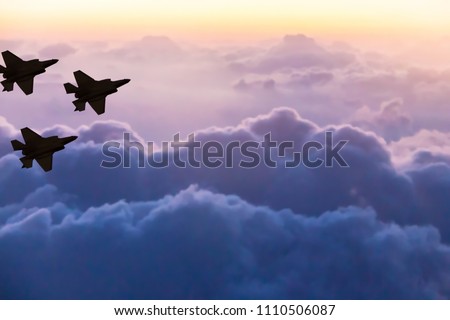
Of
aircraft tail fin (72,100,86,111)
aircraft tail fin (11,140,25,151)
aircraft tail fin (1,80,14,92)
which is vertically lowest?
aircraft tail fin (11,140,25,151)

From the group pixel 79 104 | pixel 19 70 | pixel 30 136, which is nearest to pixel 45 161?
pixel 30 136

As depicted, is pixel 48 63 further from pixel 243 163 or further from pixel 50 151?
pixel 243 163

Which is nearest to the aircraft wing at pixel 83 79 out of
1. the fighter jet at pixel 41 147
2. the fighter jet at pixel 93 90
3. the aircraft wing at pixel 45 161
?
the fighter jet at pixel 93 90

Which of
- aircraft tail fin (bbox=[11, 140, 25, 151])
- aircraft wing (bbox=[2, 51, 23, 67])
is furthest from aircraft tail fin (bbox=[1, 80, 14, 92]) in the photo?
aircraft tail fin (bbox=[11, 140, 25, 151])

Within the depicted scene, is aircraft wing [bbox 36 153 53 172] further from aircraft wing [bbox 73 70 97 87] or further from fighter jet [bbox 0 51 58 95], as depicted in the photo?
aircraft wing [bbox 73 70 97 87]

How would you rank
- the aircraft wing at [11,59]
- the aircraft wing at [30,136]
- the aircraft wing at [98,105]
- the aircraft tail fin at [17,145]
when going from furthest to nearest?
1. the aircraft wing at [98,105]
2. the aircraft tail fin at [17,145]
3. the aircraft wing at [30,136]
4. the aircraft wing at [11,59]

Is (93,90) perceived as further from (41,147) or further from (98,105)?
(41,147)

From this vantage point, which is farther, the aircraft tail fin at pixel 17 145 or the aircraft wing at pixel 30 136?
the aircraft tail fin at pixel 17 145

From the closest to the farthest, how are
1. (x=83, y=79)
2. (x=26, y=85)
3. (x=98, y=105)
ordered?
(x=83, y=79), (x=26, y=85), (x=98, y=105)

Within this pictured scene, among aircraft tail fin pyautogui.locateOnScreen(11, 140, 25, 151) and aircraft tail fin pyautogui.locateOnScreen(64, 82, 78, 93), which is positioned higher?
aircraft tail fin pyautogui.locateOnScreen(64, 82, 78, 93)

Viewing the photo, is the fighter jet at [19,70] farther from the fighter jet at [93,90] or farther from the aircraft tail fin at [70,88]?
the fighter jet at [93,90]

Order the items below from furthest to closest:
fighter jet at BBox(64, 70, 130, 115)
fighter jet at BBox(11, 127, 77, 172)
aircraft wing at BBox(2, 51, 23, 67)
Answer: fighter jet at BBox(64, 70, 130, 115) → fighter jet at BBox(11, 127, 77, 172) → aircraft wing at BBox(2, 51, 23, 67)
